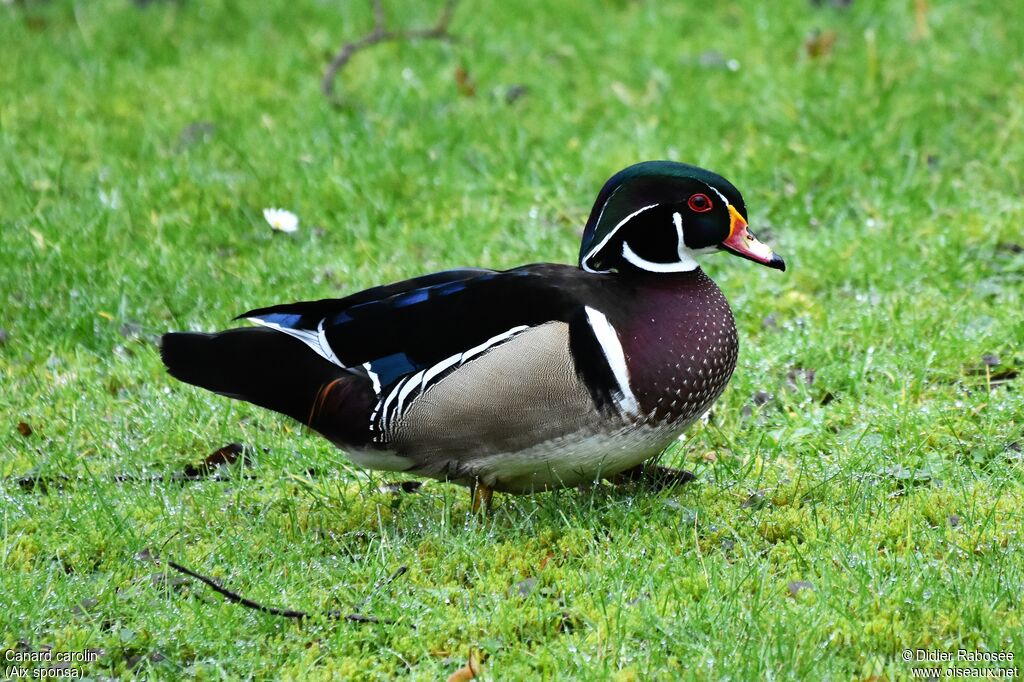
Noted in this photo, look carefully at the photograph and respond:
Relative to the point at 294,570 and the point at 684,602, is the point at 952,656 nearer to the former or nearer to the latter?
the point at 684,602

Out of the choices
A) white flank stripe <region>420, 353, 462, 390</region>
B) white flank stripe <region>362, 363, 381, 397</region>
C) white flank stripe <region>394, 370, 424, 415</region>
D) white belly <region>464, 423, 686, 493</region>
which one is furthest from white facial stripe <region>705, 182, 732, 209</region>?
white flank stripe <region>362, 363, 381, 397</region>

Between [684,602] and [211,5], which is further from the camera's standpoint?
[211,5]

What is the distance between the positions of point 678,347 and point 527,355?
381 millimetres

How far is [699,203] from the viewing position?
3439 millimetres

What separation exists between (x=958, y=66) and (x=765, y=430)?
10.5ft

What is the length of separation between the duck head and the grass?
66 cm

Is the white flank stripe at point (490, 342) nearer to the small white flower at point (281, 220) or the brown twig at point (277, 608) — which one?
the brown twig at point (277, 608)

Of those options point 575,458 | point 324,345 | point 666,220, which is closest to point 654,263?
point 666,220

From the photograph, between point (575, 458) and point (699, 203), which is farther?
point (699, 203)

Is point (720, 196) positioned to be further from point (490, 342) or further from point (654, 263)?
point (490, 342)

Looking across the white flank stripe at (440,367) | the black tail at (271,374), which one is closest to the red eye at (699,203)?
the white flank stripe at (440,367)

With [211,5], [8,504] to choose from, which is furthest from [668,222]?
[211,5]

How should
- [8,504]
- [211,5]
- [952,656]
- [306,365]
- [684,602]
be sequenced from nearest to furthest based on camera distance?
[952,656] < [684,602] < [306,365] < [8,504] < [211,5]

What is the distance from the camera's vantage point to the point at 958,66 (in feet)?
21.2
